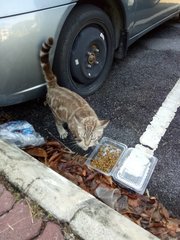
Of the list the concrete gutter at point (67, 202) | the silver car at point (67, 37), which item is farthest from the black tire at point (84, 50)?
the concrete gutter at point (67, 202)

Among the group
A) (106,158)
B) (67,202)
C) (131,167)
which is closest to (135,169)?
(131,167)

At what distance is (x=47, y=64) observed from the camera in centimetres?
267

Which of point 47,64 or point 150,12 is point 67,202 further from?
point 150,12

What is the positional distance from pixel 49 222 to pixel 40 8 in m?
1.55

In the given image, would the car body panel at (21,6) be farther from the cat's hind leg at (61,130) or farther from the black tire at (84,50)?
the cat's hind leg at (61,130)

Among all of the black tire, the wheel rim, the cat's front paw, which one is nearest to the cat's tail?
the black tire

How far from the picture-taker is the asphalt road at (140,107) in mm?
2666

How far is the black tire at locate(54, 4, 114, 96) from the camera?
289 cm

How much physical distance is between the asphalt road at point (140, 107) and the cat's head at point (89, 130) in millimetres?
381

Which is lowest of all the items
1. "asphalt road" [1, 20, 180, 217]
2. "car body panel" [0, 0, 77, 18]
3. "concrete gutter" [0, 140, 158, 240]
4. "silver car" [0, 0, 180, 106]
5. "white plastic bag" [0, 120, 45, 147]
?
"asphalt road" [1, 20, 180, 217]

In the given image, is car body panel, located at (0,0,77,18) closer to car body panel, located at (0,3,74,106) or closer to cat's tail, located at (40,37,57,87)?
car body panel, located at (0,3,74,106)

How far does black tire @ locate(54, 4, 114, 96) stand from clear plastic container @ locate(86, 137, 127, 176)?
0.69m

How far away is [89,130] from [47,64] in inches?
25.9

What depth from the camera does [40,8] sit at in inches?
95.0
